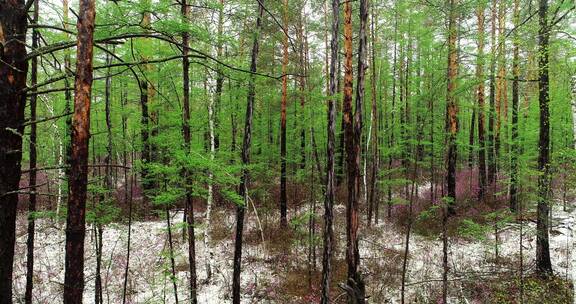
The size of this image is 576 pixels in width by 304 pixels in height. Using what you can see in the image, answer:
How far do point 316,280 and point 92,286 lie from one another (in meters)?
7.77

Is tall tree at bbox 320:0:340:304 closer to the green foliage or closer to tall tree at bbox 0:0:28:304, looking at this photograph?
the green foliage

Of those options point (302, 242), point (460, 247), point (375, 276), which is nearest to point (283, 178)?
point (302, 242)

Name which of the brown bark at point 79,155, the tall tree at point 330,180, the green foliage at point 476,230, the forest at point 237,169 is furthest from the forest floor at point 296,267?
the brown bark at point 79,155

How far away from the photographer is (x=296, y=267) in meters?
12.0

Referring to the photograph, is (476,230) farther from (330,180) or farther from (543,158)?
(330,180)

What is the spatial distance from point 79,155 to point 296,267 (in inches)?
398

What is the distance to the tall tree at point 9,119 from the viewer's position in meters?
3.65

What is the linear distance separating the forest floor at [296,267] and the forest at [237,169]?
84 mm

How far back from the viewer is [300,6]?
1420cm

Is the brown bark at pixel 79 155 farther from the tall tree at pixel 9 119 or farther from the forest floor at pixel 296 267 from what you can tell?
the forest floor at pixel 296 267

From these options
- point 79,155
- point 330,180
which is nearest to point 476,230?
point 330,180

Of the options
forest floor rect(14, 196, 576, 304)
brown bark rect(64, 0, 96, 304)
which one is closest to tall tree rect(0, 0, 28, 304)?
brown bark rect(64, 0, 96, 304)

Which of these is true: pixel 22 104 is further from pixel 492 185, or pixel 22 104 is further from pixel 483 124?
pixel 492 185

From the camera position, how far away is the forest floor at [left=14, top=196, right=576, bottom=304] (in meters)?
10.0
